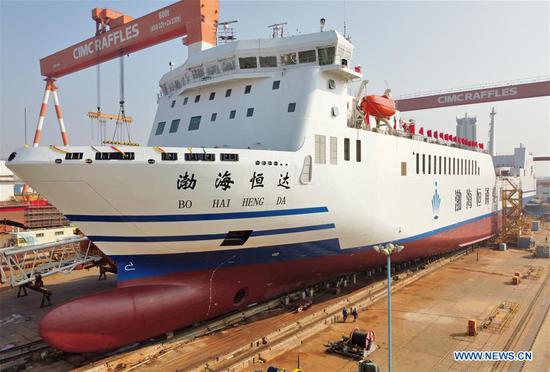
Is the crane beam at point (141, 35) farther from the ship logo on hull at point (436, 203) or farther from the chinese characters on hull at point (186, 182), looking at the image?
the ship logo on hull at point (436, 203)

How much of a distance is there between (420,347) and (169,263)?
910 centimetres

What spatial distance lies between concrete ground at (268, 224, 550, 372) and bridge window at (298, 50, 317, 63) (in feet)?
35.2

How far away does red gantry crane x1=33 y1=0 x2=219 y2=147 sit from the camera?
21.1 meters

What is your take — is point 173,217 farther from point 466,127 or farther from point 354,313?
point 466,127

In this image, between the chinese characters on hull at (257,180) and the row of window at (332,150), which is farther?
the row of window at (332,150)

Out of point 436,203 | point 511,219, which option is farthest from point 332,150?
point 511,219

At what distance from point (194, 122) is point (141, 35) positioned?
14.3 meters

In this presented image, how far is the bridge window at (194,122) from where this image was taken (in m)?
16.5

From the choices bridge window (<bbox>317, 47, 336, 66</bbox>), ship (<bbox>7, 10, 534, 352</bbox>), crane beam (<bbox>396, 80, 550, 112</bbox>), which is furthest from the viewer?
crane beam (<bbox>396, 80, 550, 112</bbox>)

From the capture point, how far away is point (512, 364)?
1219 centimetres

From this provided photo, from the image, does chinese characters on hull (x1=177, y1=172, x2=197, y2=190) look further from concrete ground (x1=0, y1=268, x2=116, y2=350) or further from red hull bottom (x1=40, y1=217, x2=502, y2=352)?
concrete ground (x1=0, y1=268, x2=116, y2=350)

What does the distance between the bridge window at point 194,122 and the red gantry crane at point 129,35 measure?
5470 millimetres

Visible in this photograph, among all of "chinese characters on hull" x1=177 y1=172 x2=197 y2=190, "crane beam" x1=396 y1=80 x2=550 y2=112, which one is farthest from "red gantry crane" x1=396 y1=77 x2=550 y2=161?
"chinese characters on hull" x1=177 y1=172 x2=197 y2=190

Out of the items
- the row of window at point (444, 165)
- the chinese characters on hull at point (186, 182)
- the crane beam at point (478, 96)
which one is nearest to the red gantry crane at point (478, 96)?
the crane beam at point (478, 96)
